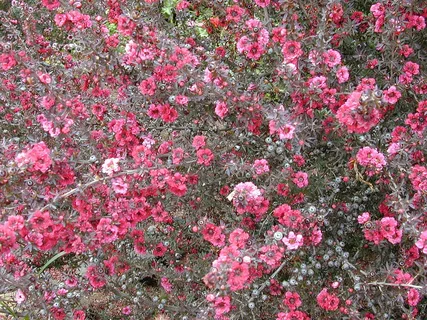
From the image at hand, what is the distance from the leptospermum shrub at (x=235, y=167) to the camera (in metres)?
2.51

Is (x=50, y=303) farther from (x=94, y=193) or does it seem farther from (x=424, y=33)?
(x=424, y=33)

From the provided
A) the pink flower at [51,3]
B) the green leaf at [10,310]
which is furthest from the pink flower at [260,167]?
the green leaf at [10,310]

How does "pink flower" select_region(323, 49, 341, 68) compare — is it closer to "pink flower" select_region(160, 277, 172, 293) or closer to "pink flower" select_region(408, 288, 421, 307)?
"pink flower" select_region(408, 288, 421, 307)

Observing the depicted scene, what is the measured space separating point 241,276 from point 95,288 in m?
1.15

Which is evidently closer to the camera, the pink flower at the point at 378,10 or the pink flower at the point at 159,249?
the pink flower at the point at 378,10

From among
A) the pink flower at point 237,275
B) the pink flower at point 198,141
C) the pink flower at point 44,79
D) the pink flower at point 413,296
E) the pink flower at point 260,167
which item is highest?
Answer: the pink flower at point 44,79

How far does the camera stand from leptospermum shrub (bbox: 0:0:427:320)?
8.22 ft

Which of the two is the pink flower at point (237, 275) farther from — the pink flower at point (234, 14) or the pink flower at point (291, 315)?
the pink flower at point (234, 14)

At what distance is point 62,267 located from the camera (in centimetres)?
377

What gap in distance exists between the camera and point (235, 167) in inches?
108

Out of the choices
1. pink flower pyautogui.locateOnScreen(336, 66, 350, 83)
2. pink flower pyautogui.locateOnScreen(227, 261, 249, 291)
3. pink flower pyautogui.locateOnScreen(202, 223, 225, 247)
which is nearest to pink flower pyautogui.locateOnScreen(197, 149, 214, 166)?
pink flower pyautogui.locateOnScreen(202, 223, 225, 247)

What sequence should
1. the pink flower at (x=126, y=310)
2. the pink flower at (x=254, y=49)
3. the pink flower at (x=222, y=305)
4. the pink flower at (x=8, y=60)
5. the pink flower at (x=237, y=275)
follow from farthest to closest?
the pink flower at (x=126, y=310), the pink flower at (x=8, y=60), the pink flower at (x=254, y=49), the pink flower at (x=222, y=305), the pink flower at (x=237, y=275)

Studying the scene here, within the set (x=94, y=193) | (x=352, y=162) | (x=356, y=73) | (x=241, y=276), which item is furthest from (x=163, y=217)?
(x=356, y=73)

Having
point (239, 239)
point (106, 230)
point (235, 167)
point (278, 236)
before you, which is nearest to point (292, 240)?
point (278, 236)
